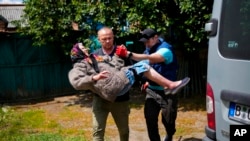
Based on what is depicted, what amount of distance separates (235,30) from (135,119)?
4367 mm

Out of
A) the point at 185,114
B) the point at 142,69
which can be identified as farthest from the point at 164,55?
the point at 185,114

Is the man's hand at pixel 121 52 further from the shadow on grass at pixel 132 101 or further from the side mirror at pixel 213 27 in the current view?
the shadow on grass at pixel 132 101

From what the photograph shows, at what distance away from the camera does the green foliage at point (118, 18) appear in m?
7.08

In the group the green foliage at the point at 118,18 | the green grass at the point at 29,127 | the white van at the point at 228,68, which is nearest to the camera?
the white van at the point at 228,68

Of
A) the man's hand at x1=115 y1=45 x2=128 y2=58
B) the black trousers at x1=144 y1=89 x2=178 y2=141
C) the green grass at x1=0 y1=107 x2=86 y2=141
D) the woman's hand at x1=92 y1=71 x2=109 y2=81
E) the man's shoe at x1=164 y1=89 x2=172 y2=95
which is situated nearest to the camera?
the woman's hand at x1=92 y1=71 x2=109 y2=81

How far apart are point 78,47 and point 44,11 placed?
496cm

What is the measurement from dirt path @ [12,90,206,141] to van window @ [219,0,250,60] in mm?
2939

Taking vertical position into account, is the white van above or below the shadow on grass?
above

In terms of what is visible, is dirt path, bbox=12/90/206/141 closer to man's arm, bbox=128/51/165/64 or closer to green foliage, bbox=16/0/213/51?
green foliage, bbox=16/0/213/51

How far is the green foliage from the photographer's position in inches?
279

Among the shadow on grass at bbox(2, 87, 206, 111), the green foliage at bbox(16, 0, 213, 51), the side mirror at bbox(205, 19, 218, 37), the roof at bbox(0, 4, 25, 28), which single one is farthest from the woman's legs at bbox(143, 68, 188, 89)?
the roof at bbox(0, 4, 25, 28)

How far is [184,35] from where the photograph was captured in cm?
787

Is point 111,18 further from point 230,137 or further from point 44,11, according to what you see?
point 230,137

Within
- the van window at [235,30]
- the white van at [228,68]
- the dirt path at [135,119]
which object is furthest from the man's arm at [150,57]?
the dirt path at [135,119]
